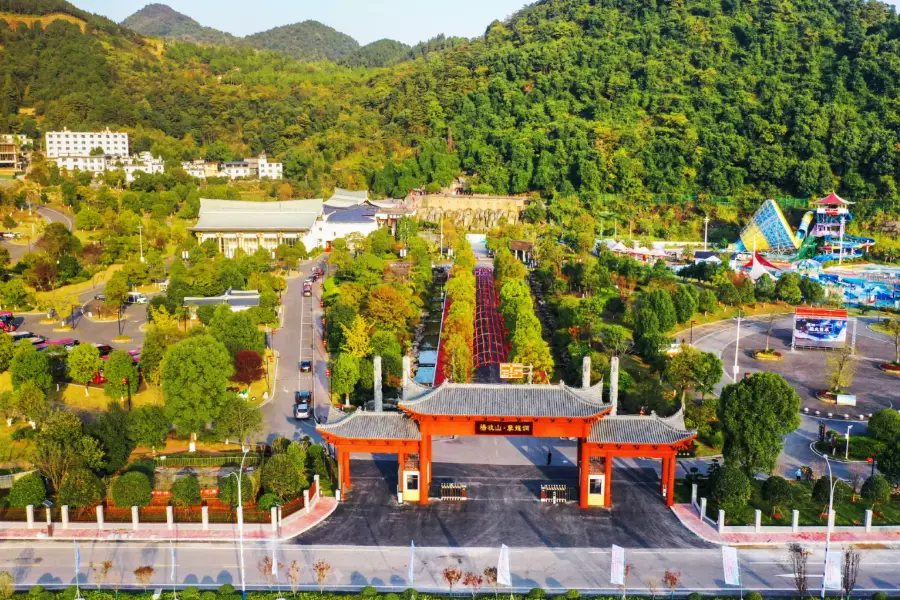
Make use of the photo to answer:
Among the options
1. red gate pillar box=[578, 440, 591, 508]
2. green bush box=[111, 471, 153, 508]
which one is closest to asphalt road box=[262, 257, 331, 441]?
green bush box=[111, 471, 153, 508]

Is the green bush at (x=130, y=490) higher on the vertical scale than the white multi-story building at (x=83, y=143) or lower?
lower

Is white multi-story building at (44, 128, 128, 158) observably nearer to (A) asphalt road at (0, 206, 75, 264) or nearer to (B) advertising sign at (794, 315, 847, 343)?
(A) asphalt road at (0, 206, 75, 264)

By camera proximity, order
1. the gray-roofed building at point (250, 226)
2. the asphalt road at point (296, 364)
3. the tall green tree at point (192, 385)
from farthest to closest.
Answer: the gray-roofed building at point (250, 226) < the asphalt road at point (296, 364) < the tall green tree at point (192, 385)

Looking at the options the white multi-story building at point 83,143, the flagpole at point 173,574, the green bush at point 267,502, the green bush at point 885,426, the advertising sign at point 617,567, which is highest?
the white multi-story building at point 83,143

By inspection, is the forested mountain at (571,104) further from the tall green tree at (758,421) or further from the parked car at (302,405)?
the tall green tree at (758,421)

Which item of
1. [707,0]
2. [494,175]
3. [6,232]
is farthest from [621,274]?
[707,0]

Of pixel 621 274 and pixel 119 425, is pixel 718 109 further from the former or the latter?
pixel 119 425

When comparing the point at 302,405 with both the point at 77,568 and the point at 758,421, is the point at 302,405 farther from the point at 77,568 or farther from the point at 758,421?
the point at 758,421

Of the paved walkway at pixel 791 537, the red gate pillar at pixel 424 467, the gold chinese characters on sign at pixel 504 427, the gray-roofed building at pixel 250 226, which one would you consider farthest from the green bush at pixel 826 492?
the gray-roofed building at pixel 250 226
